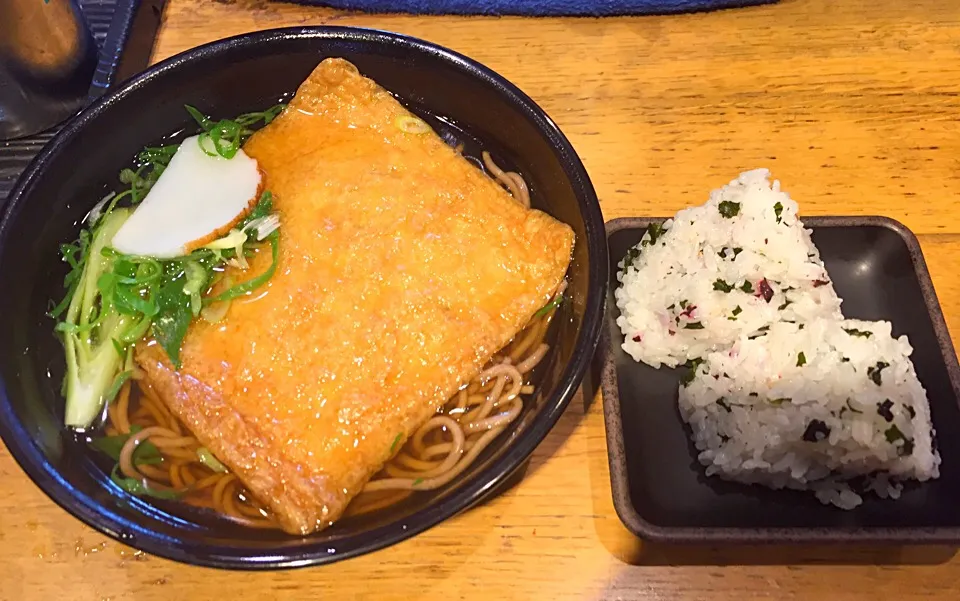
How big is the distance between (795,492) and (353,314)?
3.56 feet

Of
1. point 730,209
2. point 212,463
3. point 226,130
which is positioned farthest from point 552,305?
point 226,130

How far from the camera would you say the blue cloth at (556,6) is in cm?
244

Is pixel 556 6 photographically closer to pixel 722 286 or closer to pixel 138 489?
pixel 722 286

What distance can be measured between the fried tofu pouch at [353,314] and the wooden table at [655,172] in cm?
29

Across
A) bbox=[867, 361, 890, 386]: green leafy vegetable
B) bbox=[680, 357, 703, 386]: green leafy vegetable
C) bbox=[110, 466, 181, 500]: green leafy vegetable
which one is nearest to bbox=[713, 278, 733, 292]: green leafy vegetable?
bbox=[680, 357, 703, 386]: green leafy vegetable

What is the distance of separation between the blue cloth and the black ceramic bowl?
2.32 ft

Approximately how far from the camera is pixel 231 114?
1935 mm

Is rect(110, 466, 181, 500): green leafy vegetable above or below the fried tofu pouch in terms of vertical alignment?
below

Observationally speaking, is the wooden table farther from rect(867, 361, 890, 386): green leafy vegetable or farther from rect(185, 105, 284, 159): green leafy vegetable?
rect(185, 105, 284, 159): green leafy vegetable

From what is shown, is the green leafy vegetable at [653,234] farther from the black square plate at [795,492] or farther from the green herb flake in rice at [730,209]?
the green herb flake in rice at [730,209]

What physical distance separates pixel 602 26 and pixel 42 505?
222 cm

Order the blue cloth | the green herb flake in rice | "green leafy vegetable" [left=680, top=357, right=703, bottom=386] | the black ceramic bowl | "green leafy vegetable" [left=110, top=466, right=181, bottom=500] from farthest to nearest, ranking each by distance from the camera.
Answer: the blue cloth
the green herb flake in rice
"green leafy vegetable" [left=680, top=357, right=703, bottom=386]
"green leafy vegetable" [left=110, top=466, right=181, bottom=500]
the black ceramic bowl

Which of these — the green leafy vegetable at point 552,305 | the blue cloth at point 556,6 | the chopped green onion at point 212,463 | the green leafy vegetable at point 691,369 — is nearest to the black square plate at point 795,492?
the green leafy vegetable at point 691,369

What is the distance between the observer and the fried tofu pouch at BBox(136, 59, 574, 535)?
1.46 m
